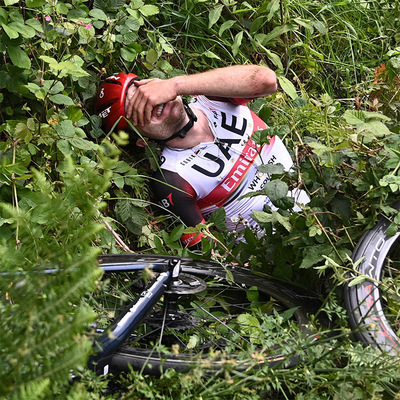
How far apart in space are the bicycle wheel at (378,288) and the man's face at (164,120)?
154 cm

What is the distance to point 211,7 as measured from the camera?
3.80 m

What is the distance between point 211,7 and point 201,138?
100 centimetres

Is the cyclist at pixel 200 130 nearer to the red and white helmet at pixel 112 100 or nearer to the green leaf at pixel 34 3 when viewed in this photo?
the red and white helmet at pixel 112 100

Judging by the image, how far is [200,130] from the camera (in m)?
3.47

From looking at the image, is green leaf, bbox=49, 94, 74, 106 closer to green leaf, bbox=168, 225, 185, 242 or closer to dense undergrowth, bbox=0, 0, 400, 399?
dense undergrowth, bbox=0, 0, 400, 399

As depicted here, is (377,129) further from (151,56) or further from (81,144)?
(151,56)

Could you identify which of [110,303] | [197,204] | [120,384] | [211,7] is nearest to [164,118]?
[197,204]

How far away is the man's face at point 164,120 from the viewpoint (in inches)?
127

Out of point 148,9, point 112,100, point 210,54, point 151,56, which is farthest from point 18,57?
point 210,54

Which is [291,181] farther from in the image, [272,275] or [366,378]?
[366,378]

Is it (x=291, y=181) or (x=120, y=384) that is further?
(x=291, y=181)

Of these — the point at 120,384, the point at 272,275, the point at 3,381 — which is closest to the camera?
the point at 3,381

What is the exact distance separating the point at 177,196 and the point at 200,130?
1.61 feet

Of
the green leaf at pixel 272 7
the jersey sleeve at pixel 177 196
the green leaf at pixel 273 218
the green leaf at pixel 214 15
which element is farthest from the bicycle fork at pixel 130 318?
the green leaf at pixel 272 7
